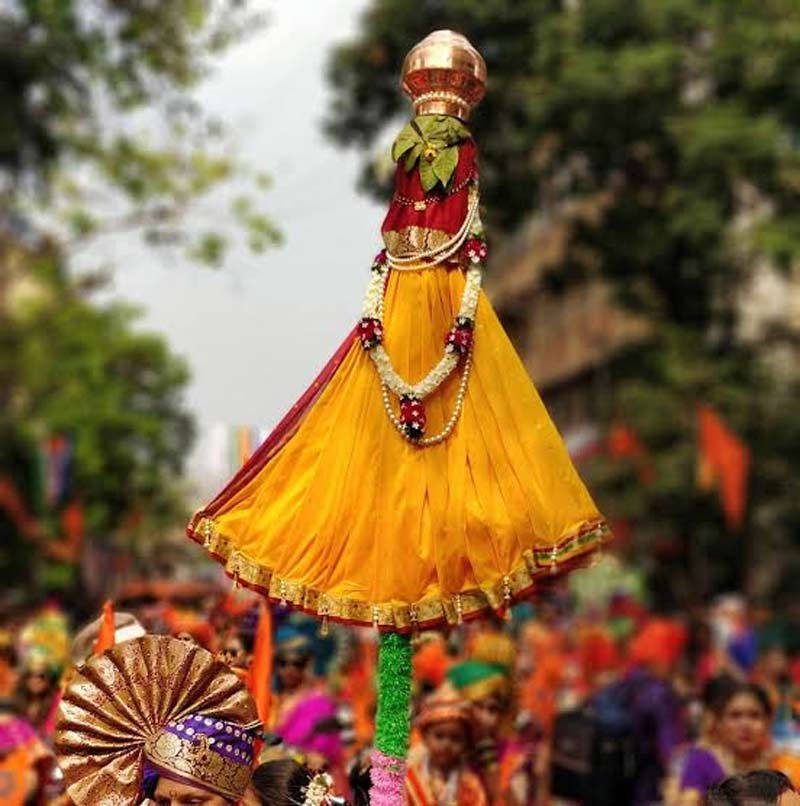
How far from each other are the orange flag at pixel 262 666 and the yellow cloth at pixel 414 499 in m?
1.43

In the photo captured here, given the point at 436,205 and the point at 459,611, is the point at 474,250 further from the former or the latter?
the point at 459,611

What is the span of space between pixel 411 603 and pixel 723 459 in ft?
71.5

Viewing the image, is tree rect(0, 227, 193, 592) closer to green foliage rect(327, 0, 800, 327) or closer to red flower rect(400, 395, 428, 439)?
green foliage rect(327, 0, 800, 327)

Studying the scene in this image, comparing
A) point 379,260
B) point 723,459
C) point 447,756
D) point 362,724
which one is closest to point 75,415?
point 723,459

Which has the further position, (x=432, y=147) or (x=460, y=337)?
(x=432, y=147)

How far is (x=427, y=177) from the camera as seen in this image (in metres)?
6.02

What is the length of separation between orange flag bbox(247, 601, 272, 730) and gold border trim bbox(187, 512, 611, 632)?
136 cm

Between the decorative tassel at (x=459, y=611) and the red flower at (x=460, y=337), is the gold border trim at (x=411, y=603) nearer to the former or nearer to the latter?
the decorative tassel at (x=459, y=611)

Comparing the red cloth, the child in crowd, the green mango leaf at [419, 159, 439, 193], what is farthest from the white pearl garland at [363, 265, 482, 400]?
the child in crowd

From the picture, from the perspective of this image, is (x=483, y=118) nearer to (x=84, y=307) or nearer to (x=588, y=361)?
(x=84, y=307)

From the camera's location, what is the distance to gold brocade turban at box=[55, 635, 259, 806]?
537 cm

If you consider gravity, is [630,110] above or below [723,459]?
above

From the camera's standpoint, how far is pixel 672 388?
27625 mm

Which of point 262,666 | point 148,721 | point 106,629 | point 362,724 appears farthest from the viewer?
point 362,724
